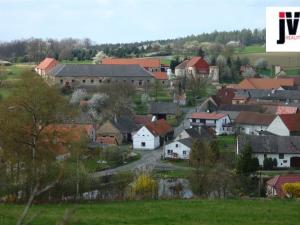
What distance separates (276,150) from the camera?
2886 cm

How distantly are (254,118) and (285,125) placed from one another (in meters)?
4.11

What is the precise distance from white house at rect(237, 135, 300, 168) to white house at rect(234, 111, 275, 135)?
771 cm

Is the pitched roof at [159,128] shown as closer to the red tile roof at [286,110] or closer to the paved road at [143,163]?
the paved road at [143,163]

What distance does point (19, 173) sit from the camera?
52.8 feet

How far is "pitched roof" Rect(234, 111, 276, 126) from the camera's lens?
124 feet

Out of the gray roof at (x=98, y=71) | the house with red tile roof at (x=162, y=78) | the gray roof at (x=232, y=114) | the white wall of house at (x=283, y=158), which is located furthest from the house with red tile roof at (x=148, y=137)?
the house with red tile roof at (x=162, y=78)

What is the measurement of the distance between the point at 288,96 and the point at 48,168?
131 ft

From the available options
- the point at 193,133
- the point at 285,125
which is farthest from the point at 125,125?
the point at 285,125

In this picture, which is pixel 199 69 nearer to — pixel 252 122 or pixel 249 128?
pixel 249 128

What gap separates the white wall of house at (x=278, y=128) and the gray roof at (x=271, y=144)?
460 centimetres

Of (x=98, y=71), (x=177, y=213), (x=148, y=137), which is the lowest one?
(x=177, y=213)

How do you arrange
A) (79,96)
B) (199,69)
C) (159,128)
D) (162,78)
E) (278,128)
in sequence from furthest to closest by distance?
(199,69) → (162,78) → (79,96) → (159,128) → (278,128)

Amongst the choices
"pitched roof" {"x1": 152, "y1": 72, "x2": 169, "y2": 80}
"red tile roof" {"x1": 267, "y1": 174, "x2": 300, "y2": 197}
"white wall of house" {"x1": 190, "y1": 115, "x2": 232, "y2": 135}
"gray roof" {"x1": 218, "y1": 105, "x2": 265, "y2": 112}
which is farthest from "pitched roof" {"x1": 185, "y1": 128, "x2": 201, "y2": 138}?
"pitched roof" {"x1": 152, "y1": 72, "x2": 169, "y2": 80}

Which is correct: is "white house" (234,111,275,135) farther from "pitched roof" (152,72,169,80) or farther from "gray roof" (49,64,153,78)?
"pitched roof" (152,72,169,80)
